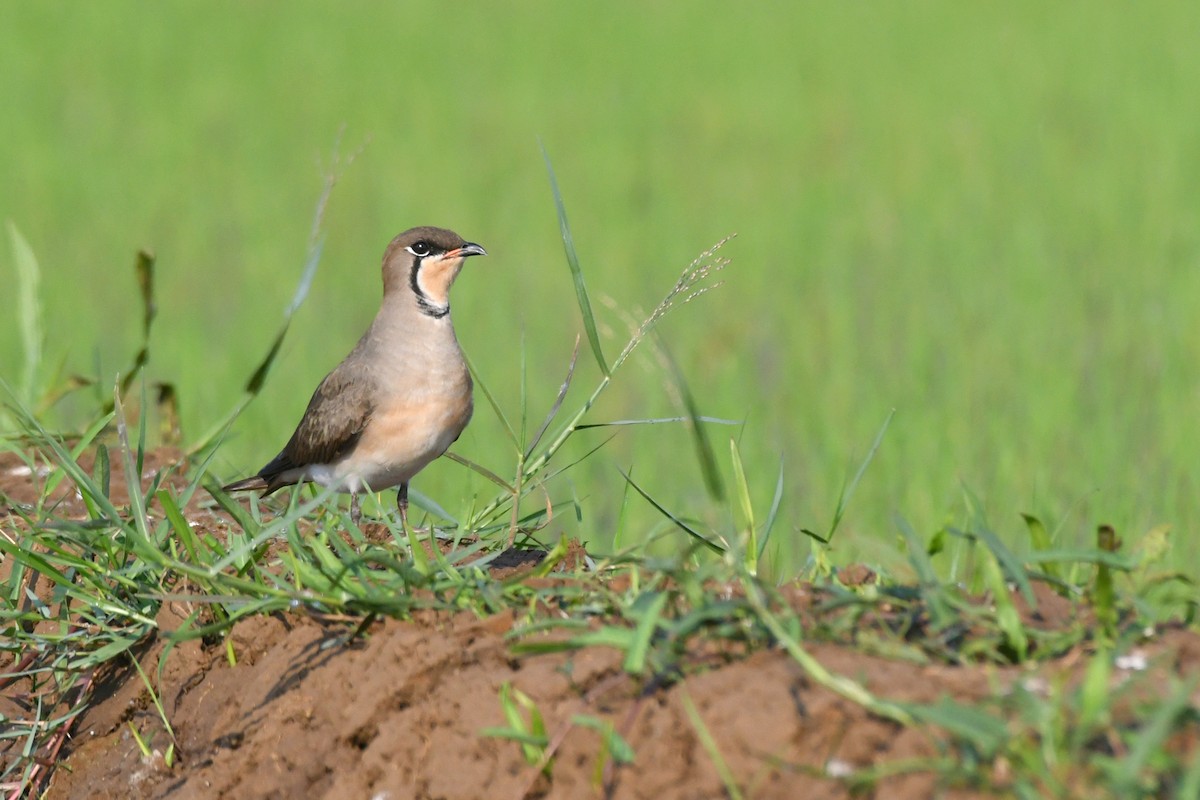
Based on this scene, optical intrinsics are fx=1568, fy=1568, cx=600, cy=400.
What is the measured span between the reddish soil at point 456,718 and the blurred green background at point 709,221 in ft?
1.41

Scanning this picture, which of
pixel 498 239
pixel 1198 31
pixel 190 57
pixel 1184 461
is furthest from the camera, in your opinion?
pixel 1198 31

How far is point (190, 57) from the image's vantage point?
18312 millimetres

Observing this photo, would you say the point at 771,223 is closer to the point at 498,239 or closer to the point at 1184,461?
the point at 498,239

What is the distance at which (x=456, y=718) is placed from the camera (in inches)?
126

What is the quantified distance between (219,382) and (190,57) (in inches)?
409

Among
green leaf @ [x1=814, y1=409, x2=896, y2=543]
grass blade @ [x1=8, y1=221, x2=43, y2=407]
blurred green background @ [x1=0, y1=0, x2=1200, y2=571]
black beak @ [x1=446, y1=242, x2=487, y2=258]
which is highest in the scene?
black beak @ [x1=446, y1=242, x2=487, y2=258]

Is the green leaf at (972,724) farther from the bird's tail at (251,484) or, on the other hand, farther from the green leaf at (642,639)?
the bird's tail at (251,484)

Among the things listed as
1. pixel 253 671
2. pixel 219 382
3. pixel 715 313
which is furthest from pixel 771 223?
pixel 253 671

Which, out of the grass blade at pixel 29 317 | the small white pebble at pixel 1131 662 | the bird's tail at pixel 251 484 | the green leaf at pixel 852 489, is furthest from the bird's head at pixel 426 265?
the small white pebble at pixel 1131 662

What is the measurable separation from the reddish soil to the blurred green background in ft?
1.41

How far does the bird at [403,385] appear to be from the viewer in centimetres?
512

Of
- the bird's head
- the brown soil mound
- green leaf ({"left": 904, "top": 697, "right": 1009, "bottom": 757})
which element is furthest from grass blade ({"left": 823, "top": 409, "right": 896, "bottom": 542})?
the bird's head

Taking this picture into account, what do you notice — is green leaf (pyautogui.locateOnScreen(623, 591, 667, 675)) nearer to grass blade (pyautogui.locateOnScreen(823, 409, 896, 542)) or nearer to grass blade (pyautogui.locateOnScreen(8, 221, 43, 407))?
grass blade (pyautogui.locateOnScreen(823, 409, 896, 542))

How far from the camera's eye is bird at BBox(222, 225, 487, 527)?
5121 millimetres
